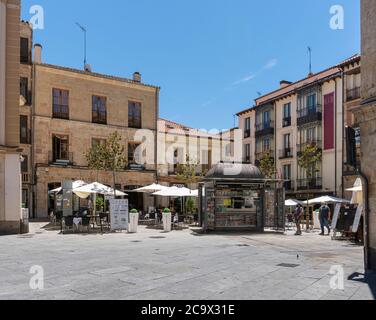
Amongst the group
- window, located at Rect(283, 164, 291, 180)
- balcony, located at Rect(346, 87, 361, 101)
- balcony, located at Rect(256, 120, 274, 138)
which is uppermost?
balcony, located at Rect(346, 87, 361, 101)

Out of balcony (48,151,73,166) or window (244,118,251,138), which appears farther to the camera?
window (244,118,251,138)

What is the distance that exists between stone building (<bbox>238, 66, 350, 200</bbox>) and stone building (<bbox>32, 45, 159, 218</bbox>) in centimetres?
1118

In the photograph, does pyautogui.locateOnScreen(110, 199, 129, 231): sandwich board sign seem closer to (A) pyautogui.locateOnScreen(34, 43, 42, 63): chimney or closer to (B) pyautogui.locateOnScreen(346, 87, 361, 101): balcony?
(A) pyautogui.locateOnScreen(34, 43, 42, 63): chimney

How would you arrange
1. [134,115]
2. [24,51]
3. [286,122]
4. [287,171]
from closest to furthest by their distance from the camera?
[24,51] < [134,115] < [287,171] < [286,122]

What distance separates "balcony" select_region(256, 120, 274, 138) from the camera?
42.4m

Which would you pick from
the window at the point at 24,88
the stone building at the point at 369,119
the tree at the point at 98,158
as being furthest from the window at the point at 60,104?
the stone building at the point at 369,119

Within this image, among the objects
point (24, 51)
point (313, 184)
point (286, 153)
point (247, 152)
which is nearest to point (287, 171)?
point (286, 153)

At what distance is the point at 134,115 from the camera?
3575 centimetres

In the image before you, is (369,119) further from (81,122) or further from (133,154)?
(133,154)

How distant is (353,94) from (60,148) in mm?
23132

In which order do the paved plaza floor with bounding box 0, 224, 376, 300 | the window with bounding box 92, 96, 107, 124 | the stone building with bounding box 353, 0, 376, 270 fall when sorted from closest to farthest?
the paved plaza floor with bounding box 0, 224, 376, 300
the stone building with bounding box 353, 0, 376, 270
the window with bounding box 92, 96, 107, 124

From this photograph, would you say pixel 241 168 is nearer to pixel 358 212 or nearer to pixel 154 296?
pixel 358 212

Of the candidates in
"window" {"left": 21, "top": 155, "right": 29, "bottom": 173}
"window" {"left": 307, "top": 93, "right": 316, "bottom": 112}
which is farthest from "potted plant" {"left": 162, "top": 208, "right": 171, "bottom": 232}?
"window" {"left": 307, "top": 93, "right": 316, "bottom": 112}

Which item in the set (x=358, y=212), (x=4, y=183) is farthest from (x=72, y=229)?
(x=358, y=212)
